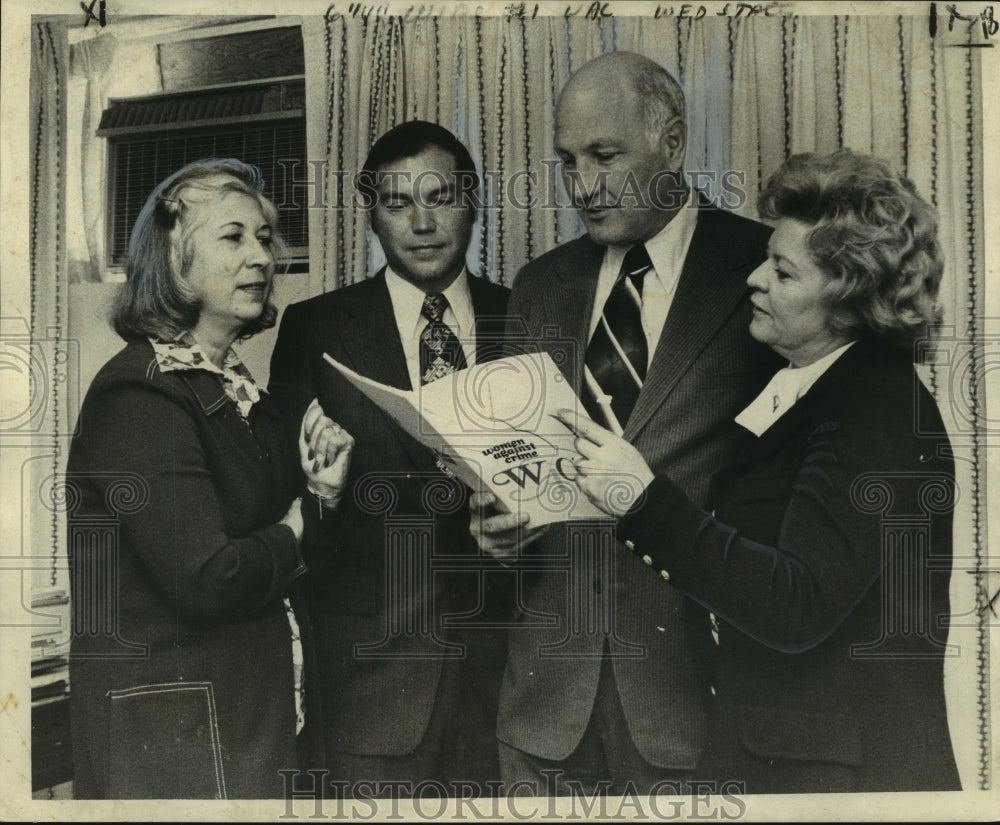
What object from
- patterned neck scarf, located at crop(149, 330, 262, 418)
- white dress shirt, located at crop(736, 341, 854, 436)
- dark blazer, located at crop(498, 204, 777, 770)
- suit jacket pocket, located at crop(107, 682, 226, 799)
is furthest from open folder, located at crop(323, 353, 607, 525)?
suit jacket pocket, located at crop(107, 682, 226, 799)

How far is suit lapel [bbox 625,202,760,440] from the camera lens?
397cm

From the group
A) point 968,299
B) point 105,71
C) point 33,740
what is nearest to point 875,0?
point 968,299

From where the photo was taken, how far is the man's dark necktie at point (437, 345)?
13.4ft

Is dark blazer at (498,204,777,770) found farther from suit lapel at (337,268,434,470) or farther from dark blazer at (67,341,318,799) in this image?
dark blazer at (67,341,318,799)

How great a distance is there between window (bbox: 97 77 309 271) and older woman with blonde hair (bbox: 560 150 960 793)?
60.2 inches

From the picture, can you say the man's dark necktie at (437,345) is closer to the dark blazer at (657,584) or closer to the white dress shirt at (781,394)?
the dark blazer at (657,584)

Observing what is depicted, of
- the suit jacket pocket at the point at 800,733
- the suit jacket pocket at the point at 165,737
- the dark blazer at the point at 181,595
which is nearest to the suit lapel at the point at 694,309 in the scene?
the suit jacket pocket at the point at 800,733

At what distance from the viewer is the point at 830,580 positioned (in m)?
3.94

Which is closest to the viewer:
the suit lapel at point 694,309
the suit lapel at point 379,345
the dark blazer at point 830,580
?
the dark blazer at point 830,580

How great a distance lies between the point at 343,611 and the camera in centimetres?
406

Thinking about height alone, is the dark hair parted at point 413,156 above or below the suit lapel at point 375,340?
above

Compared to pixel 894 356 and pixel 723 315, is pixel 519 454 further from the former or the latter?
pixel 894 356

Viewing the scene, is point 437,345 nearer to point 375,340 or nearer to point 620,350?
point 375,340

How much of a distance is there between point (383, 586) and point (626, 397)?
1162mm
